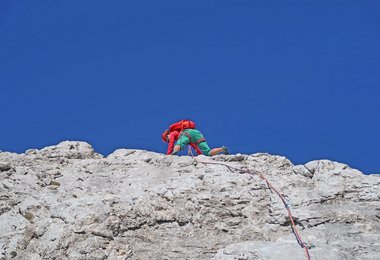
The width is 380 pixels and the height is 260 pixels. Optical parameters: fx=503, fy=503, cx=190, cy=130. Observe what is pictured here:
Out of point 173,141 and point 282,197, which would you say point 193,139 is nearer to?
point 173,141

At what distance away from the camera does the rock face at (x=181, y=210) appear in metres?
10.9

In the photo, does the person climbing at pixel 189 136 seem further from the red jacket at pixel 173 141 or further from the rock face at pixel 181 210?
the rock face at pixel 181 210

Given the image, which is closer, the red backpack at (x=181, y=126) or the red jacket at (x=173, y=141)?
the red jacket at (x=173, y=141)

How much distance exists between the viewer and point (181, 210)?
12.4 meters

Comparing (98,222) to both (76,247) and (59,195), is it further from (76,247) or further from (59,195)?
(59,195)

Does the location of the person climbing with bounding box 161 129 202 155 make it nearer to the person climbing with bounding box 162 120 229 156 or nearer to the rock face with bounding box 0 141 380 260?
the person climbing with bounding box 162 120 229 156

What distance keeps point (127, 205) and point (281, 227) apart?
12.2ft

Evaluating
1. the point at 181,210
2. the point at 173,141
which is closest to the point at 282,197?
the point at 181,210

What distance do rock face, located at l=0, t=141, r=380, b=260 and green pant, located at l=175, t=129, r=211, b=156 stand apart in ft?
15.2

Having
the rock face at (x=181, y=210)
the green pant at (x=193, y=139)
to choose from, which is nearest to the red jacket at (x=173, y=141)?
the green pant at (x=193, y=139)

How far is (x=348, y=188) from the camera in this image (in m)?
13.2

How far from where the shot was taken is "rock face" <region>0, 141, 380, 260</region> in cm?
1094

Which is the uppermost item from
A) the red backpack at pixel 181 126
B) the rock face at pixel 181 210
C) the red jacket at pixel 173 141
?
the red backpack at pixel 181 126

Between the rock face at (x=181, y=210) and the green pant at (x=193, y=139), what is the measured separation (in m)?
4.62
